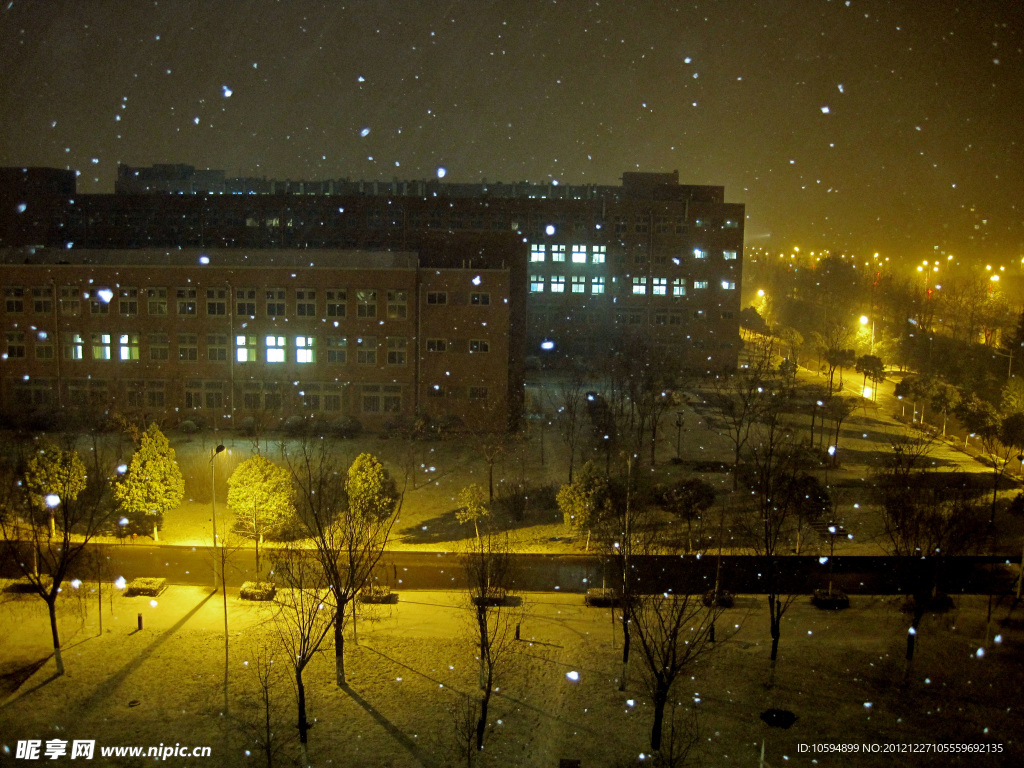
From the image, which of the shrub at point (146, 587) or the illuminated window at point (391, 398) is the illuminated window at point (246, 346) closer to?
the illuminated window at point (391, 398)

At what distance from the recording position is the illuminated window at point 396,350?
76.1 feet

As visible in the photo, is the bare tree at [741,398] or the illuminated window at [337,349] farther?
the illuminated window at [337,349]

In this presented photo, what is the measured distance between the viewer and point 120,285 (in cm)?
2306

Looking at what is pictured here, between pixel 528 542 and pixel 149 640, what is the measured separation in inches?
256

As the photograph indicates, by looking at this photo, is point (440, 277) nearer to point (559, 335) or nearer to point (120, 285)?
point (120, 285)

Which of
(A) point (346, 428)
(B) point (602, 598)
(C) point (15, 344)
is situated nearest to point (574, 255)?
(A) point (346, 428)

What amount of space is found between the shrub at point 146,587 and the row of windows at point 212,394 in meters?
10.8

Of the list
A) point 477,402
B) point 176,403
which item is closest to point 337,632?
point 477,402

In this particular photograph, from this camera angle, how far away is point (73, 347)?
23.1 meters

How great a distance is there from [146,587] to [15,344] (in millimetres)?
14657

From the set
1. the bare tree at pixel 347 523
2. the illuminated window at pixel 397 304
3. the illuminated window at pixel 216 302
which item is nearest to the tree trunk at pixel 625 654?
the bare tree at pixel 347 523

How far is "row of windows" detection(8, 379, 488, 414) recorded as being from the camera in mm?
22844

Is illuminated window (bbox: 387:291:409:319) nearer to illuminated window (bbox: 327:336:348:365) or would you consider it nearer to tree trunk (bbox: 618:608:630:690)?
illuminated window (bbox: 327:336:348:365)

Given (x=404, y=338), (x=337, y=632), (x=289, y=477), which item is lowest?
(x=337, y=632)
